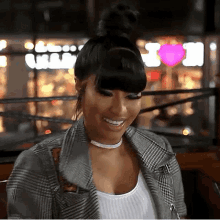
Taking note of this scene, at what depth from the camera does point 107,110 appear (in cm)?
72

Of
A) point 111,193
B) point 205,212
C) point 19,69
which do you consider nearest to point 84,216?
point 111,193

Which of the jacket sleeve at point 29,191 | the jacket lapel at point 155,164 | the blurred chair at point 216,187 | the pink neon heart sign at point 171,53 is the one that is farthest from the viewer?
the pink neon heart sign at point 171,53

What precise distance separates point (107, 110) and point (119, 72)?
0.10 m

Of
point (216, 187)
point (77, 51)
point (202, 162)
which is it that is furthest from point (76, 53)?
point (216, 187)

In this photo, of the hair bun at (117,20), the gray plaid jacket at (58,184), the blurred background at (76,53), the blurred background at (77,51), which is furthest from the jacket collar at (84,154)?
the blurred background at (77,51)

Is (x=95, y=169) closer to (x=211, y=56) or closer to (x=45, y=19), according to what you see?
(x=45, y=19)

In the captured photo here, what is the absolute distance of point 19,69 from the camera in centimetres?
Answer: 344

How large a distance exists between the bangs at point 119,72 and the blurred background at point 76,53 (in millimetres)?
2521

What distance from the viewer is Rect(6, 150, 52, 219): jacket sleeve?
0.70 m

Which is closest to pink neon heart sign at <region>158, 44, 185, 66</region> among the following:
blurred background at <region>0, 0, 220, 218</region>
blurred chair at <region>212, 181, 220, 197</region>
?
blurred background at <region>0, 0, 220, 218</region>

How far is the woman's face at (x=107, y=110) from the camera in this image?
716 millimetres

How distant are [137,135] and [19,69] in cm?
281

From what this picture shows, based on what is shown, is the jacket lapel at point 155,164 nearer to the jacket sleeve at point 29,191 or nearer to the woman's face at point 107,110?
the woman's face at point 107,110

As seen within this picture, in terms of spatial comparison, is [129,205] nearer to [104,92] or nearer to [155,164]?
[155,164]
